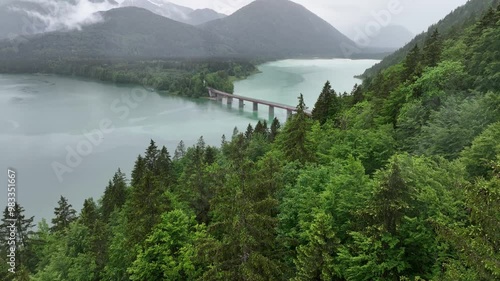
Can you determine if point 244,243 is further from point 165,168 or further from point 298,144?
point 165,168

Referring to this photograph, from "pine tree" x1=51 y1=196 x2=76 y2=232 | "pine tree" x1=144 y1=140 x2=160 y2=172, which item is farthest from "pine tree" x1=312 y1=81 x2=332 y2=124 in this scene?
"pine tree" x1=51 y1=196 x2=76 y2=232

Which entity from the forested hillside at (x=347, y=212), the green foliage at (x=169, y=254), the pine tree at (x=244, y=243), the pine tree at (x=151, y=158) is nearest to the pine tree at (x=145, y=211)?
the forested hillside at (x=347, y=212)

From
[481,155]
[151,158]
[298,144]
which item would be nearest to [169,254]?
[298,144]

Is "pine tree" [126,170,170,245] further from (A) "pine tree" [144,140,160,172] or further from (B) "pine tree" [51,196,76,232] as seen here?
(A) "pine tree" [144,140,160,172]

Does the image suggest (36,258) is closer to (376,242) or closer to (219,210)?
(219,210)

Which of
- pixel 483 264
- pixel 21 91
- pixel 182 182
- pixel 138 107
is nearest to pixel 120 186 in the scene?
pixel 182 182

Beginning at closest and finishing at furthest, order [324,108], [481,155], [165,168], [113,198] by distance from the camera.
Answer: [481,155] < [113,198] < [324,108] < [165,168]
